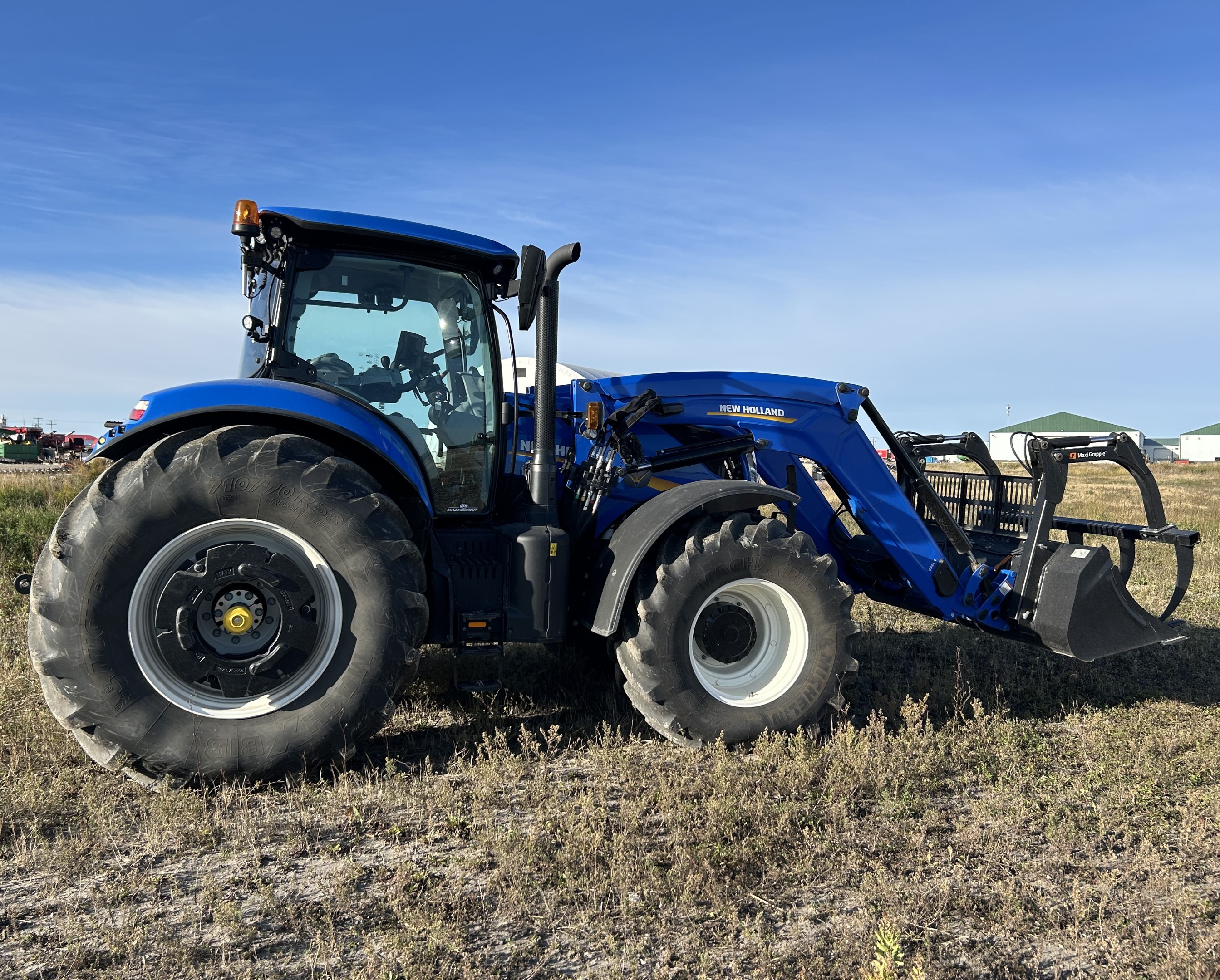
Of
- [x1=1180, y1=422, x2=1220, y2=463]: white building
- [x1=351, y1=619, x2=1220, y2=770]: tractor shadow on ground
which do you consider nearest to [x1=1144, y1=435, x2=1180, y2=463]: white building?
[x1=1180, y1=422, x2=1220, y2=463]: white building

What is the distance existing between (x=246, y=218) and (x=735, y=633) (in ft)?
10.3

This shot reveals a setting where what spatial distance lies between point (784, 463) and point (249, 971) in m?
4.06

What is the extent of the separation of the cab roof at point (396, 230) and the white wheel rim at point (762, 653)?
214 centimetres

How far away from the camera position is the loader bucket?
211 inches

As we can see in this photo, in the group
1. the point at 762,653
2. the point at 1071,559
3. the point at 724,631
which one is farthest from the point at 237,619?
the point at 1071,559

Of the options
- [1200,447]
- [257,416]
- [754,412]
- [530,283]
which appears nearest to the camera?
[257,416]

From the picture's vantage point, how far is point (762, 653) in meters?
5.00

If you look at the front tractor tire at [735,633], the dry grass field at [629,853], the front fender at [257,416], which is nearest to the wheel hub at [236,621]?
the dry grass field at [629,853]

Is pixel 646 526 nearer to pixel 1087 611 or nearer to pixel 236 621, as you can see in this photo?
pixel 236 621

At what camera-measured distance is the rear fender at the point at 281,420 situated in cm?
390

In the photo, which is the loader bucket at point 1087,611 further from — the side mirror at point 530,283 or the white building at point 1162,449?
the white building at point 1162,449

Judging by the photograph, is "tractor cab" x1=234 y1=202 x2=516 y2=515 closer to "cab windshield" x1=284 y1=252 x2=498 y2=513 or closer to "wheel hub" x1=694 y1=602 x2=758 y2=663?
"cab windshield" x1=284 y1=252 x2=498 y2=513

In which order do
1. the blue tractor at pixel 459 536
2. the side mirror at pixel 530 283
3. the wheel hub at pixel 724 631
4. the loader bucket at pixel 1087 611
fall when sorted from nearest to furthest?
the blue tractor at pixel 459 536 → the side mirror at pixel 530 283 → the wheel hub at pixel 724 631 → the loader bucket at pixel 1087 611

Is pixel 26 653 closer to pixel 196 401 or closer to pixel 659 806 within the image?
pixel 196 401
